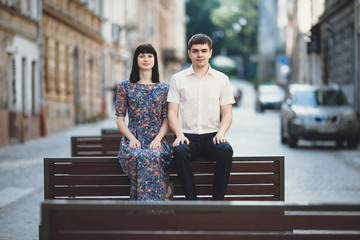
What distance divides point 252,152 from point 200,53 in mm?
12472

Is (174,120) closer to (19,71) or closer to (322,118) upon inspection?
(322,118)

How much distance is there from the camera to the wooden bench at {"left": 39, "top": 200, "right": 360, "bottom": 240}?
3594 mm

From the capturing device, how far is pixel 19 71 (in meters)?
24.9

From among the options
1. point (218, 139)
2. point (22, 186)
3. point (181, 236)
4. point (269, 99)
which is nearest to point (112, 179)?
point (218, 139)

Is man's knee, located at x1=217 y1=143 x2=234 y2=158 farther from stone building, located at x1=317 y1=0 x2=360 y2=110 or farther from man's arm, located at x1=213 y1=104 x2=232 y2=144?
stone building, located at x1=317 y1=0 x2=360 y2=110

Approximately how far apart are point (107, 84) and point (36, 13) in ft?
55.1

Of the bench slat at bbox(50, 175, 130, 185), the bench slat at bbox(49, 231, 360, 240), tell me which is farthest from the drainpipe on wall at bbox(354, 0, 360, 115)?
the bench slat at bbox(49, 231, 360, 240)

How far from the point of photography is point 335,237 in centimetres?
375

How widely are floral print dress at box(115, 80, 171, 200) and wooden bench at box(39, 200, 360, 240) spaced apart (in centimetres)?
204

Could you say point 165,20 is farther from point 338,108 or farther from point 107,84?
point 338,108

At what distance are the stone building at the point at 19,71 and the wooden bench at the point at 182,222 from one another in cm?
1824

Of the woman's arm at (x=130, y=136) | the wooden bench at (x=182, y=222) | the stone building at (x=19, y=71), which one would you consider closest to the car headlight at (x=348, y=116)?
the stone building at (x=19, y=71)

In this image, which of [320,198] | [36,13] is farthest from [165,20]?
[320,198]

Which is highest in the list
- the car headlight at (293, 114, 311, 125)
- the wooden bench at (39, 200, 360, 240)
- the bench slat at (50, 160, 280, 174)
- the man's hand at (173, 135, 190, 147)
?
the car headlight at (293, 114, 311, 125)
